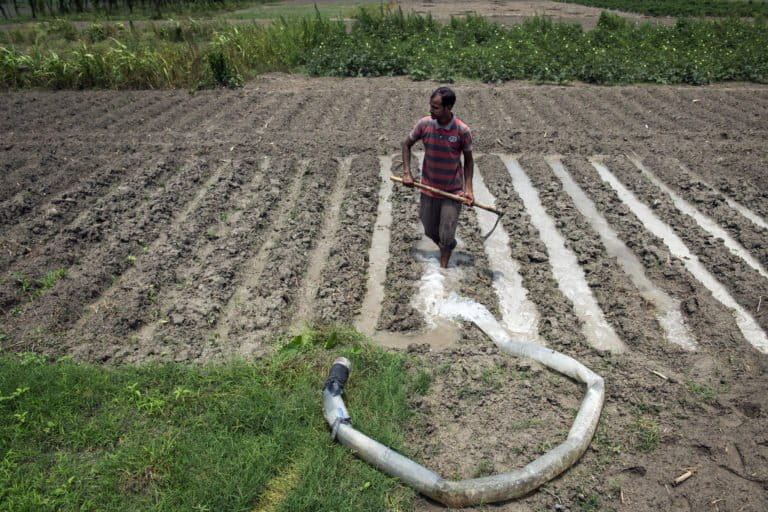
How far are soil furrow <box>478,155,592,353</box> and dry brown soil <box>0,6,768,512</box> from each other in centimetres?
3

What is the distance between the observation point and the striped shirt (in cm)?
499

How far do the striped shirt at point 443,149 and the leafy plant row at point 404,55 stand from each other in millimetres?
9019

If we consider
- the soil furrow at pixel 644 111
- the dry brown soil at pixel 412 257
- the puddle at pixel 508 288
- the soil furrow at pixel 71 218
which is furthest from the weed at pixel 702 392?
the soil furrow at pixel 644 111

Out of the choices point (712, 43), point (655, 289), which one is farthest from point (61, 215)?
point (712, 43)

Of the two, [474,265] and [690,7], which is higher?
[690,7]

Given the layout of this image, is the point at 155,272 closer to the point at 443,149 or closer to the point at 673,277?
the point at 443,149

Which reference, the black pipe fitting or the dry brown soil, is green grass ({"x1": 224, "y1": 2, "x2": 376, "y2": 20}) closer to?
the dry brown soil

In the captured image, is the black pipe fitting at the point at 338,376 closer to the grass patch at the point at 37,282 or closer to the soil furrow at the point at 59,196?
the grass patch at the point at 37,282

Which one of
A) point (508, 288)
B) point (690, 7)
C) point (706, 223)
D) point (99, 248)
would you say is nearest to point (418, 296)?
point (508, 288)

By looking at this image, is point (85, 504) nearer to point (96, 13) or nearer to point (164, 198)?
point (164, 198)

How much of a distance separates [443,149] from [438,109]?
18.6 inches

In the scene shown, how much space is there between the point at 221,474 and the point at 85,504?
0.80 metres

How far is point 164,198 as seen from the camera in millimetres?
7289

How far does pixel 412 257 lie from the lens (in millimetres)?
6059
